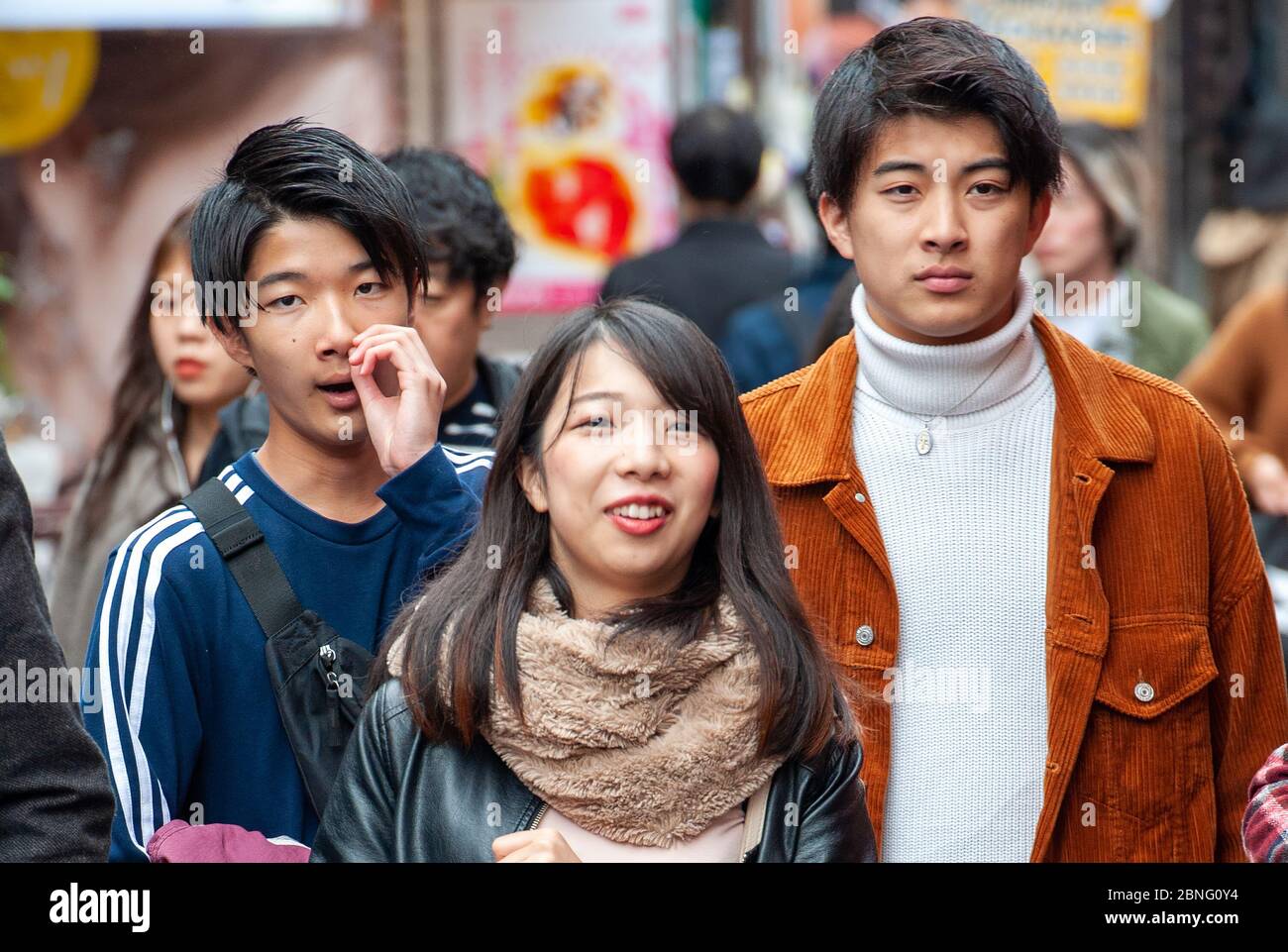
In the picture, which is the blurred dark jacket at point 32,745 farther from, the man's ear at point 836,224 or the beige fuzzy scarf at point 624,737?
the man's ear at point 836,224

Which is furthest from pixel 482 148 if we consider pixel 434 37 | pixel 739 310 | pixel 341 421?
pixel 341 421

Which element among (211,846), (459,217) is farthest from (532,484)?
(459,217)

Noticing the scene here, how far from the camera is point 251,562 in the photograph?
3129mm

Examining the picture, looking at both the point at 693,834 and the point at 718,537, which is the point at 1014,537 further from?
the point at 693,834

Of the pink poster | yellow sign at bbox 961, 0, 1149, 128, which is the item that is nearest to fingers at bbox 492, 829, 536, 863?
the pink poster

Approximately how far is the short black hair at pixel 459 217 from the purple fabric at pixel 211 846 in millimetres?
1732

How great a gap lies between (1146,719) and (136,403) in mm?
2913

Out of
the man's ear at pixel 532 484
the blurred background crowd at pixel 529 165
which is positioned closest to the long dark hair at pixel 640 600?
the man's ear at pixel 532 484

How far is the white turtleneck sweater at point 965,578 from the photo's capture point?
3.22 metres

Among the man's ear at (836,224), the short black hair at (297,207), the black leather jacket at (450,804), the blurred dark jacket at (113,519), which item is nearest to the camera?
the black leather jacket at (450,804)

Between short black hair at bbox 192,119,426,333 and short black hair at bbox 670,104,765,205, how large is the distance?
3.55 meters

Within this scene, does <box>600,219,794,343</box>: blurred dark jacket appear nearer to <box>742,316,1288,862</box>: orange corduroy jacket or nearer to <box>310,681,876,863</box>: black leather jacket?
<box>742,316,1288,862</box>: orange corduroy jacket

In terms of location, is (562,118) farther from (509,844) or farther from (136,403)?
(509,844)

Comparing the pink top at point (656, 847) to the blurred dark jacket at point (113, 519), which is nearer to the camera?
the pink top at point (656, 847)
